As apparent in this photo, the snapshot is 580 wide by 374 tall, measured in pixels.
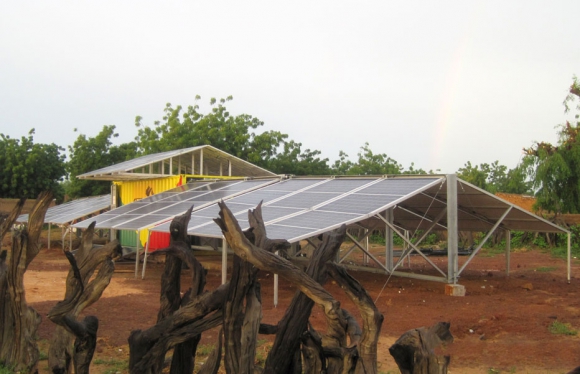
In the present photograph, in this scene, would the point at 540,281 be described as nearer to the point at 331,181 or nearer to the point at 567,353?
the point at 331,181

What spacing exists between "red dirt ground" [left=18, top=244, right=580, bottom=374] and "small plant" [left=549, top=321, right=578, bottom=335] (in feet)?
0.44

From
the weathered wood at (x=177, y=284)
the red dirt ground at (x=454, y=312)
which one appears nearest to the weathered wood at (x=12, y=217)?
the red dirt ground at (x=454, y=312)

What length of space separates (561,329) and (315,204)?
6.09m

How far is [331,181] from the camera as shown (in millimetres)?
16844

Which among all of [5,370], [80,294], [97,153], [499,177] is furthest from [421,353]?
[499,177]

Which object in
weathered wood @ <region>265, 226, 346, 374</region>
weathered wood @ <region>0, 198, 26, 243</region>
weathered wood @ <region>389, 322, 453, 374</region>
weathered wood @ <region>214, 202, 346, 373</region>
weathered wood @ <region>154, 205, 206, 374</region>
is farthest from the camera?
weathered wood @ <region>0, 198, 26, 243</region>

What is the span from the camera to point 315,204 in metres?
14.1

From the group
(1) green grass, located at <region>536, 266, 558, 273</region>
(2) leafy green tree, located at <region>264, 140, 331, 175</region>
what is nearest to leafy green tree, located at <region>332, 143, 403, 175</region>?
(2) leafy green tree, located at <region>264, 140, 331, 175</region>

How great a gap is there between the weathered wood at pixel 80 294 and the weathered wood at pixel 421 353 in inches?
107

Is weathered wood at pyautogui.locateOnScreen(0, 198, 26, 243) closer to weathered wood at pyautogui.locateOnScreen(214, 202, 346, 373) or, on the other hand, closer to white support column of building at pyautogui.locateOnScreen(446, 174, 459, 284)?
weathered wood at pyautogui.locateOnScreen(214, 202, 346, 373)

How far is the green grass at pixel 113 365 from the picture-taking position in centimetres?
742

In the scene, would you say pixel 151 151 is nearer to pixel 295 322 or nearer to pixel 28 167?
pixel 28 167

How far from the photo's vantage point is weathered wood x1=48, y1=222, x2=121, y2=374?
510 centimetres

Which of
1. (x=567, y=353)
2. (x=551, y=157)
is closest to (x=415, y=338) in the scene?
(x=567, y=353)
